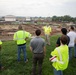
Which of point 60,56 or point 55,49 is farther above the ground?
point 55,49

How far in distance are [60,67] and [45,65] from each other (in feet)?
10.2

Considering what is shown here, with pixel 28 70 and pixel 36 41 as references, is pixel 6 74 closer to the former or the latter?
pixel 28 70

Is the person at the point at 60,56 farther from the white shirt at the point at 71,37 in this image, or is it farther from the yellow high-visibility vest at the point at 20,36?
the yellow high-visibility vest at the point at 20,36

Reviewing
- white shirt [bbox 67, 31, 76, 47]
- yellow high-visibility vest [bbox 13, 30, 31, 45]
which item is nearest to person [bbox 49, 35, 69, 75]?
white shirt [bbox 67, 31, 76, 47]

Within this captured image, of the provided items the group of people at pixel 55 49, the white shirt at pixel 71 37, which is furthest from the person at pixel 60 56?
the white shirt at pixel 71 37

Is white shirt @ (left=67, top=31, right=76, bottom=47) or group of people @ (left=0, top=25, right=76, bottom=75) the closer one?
group of people @ (left=0, top=25, right=76, bottom=75)

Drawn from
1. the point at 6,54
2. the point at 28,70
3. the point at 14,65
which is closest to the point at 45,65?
the point at 28,70

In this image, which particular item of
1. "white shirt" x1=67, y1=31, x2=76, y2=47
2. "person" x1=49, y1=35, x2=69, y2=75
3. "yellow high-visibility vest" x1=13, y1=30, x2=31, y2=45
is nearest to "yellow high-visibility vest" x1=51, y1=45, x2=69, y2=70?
"person" x1=49, y1=35, x2=69, y2=75

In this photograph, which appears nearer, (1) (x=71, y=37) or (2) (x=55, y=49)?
(2) (x=55, y=49)

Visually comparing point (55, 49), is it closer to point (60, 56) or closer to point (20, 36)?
point (60, 56)

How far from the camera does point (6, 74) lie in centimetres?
686

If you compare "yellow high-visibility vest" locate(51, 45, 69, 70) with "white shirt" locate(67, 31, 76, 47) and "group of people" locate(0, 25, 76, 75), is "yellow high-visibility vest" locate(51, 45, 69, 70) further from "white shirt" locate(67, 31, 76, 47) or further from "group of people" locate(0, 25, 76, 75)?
"white shirt" locate(67, 31, 76, 47)

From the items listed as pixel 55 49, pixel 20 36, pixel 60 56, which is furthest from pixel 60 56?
pixel 20 36

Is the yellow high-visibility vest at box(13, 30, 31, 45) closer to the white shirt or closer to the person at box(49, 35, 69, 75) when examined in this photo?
the white shirt
